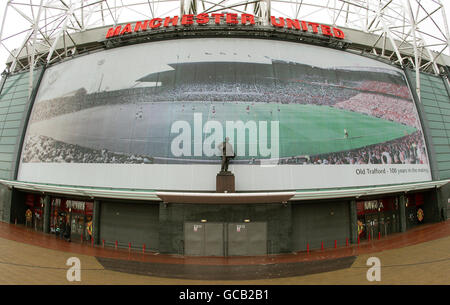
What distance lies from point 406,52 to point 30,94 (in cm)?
5098


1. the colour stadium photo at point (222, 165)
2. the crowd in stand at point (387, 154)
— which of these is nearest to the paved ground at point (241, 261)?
the colour stadium photo at point (222, 165)

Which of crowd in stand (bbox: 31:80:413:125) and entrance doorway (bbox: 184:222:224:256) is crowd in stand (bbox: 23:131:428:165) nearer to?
crowd in stand (bbox: 31:80:413:125)

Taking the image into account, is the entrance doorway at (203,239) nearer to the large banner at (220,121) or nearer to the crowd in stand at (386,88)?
the large banner at (220,121)

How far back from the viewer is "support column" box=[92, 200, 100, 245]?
2130 cm

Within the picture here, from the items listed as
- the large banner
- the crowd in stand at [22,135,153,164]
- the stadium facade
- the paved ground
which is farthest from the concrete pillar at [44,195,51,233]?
the crowd in stand at [22,135,153,164]

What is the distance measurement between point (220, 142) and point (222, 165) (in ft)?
7.12

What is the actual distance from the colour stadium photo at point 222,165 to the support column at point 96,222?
13cm

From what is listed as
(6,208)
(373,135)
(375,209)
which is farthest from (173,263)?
(6,208)

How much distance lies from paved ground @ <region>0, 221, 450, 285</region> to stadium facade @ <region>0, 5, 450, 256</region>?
5.24ft

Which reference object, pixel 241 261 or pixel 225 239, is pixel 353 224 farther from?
pixel 225 239

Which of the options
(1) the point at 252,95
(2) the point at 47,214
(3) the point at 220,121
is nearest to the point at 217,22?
(1) the point at 252,95

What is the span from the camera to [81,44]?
3359 cm

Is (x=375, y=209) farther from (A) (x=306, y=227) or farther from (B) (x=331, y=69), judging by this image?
(B) (x=331, y=69)
